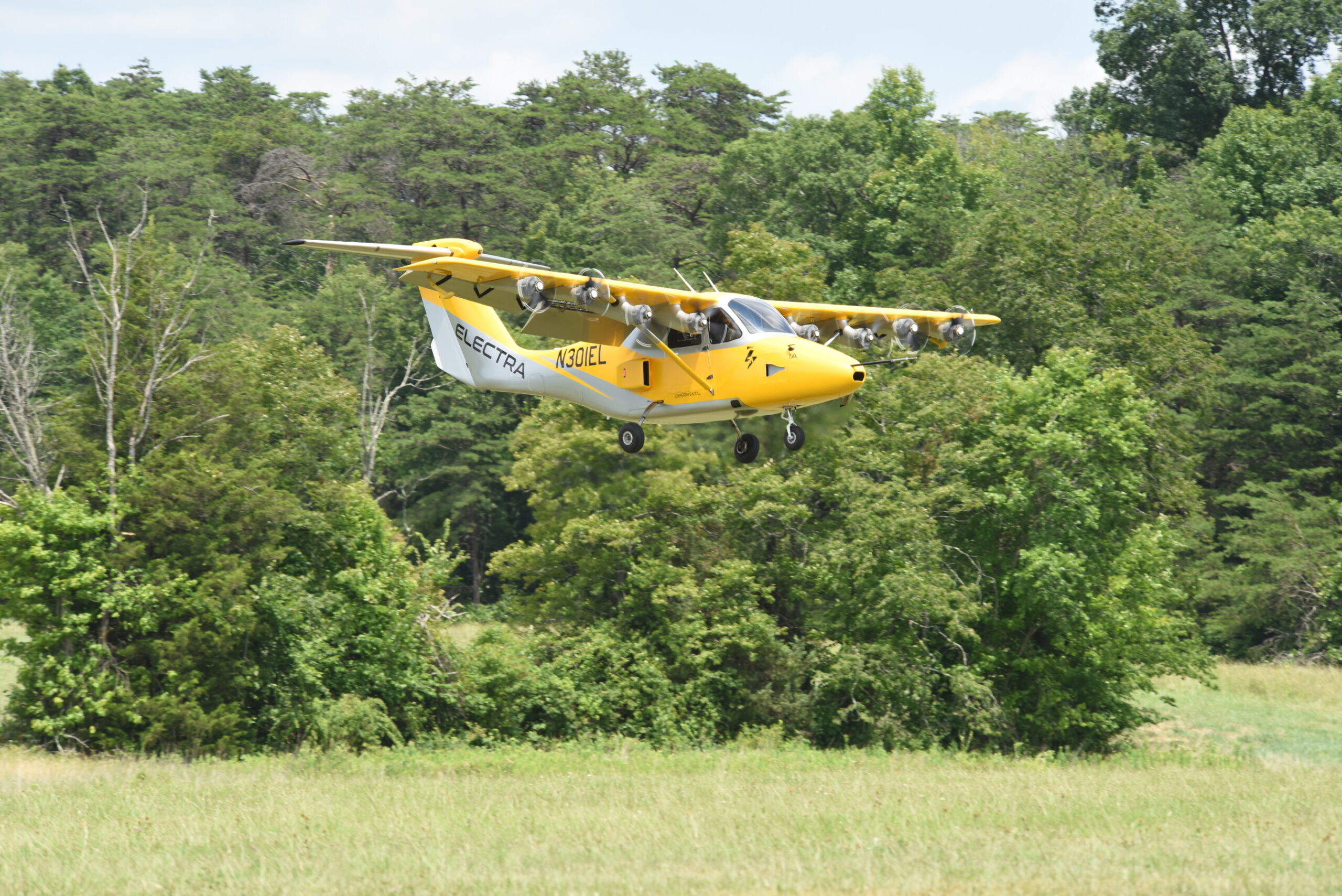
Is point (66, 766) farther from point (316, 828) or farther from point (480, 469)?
point (480, 469)

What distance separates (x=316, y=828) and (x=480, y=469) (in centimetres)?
3569

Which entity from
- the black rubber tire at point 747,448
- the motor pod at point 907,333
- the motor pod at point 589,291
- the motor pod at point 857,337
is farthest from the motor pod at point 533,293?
the motor pod at point 907,333

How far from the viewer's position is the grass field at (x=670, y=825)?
662 inches

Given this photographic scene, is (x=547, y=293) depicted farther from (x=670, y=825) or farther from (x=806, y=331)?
(x=670, y=825)

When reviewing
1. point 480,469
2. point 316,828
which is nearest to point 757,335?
point 316,828

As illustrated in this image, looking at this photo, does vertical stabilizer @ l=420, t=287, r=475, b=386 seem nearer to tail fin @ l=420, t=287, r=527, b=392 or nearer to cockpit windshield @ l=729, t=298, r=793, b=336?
tail fin @ l=420, t=287, r=527, b=392

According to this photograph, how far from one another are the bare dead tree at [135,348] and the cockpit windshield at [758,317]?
1778 centimetres

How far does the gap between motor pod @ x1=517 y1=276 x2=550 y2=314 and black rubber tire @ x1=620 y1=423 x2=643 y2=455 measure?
9.30 ft

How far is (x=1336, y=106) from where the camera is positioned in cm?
6297

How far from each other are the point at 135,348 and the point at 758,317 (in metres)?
19.8

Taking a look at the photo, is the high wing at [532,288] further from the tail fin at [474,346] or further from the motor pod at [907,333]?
the motor pod at [907,333]

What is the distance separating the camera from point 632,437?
2131 cm

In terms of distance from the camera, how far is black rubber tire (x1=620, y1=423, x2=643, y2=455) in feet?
69.9

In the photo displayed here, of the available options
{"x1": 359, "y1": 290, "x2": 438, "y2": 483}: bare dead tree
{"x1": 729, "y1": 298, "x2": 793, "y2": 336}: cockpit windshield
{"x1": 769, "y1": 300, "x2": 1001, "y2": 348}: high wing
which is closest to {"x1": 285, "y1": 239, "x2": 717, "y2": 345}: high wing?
{"x1": 729, "y1": 298, "x2": 793, "y2": 336}: cockpit windshield
